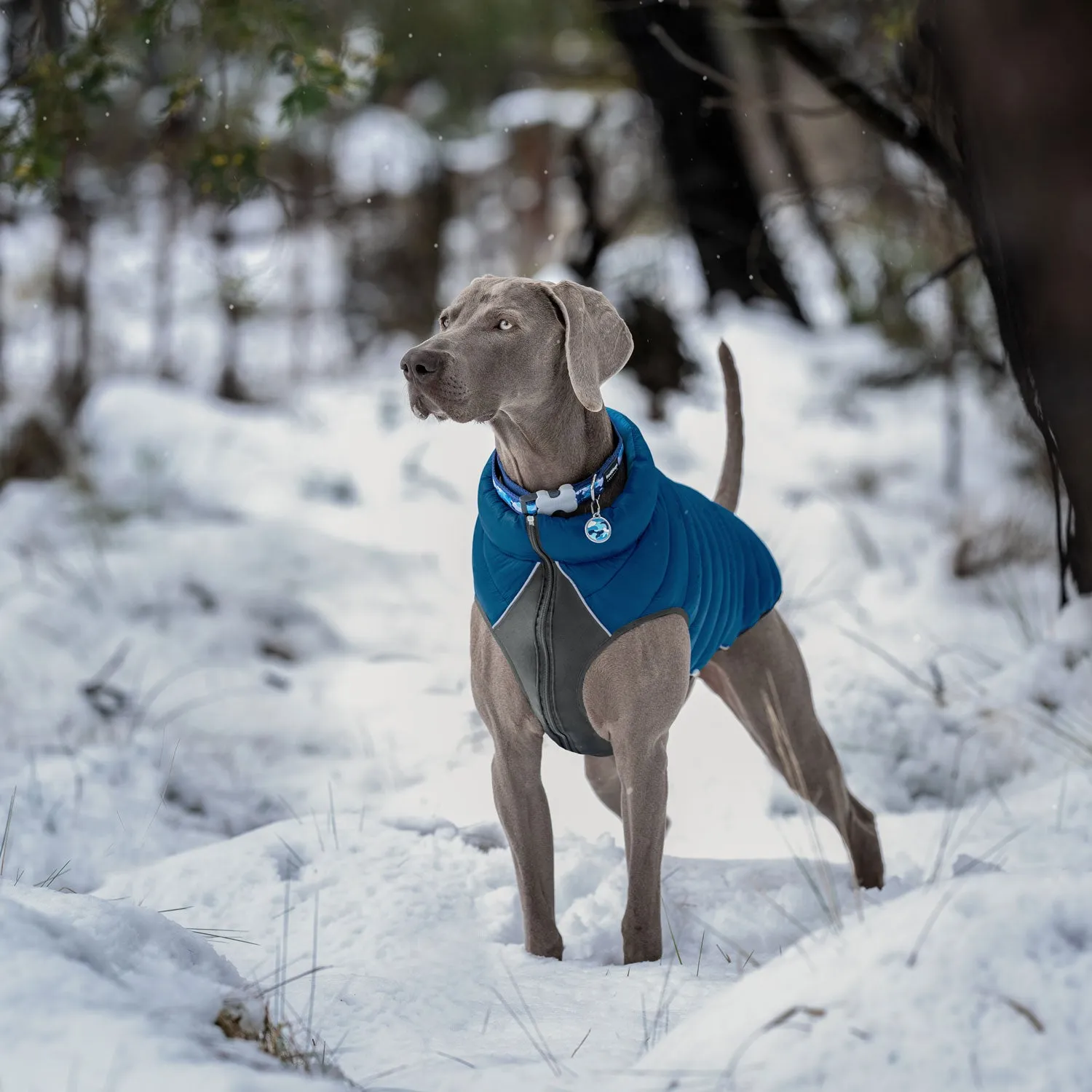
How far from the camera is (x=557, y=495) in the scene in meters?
2.42

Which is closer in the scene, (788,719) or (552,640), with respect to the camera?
(552,640)

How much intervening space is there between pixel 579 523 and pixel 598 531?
4cm

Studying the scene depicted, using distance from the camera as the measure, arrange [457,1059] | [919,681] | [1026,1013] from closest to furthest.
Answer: [1026,1013] → [457,1059] → [919,681]

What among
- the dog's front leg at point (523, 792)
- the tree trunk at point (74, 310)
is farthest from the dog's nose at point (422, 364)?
the tree trunk at point (74, 310)

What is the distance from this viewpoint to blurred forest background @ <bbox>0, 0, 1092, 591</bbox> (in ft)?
12.0

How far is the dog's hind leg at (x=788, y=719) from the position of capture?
2865mm

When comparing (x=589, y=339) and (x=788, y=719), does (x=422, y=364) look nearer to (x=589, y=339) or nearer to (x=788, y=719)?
(x=589, y=339)

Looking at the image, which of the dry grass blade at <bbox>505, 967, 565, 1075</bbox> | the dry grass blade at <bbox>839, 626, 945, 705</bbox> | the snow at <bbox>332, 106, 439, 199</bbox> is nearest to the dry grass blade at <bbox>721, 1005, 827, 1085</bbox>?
the dry grass blade at <bbox>505, 967, 565, 1075</bbox>

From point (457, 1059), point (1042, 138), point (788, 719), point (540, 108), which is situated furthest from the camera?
point (540, 108)

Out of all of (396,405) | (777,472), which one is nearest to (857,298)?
(777,472)

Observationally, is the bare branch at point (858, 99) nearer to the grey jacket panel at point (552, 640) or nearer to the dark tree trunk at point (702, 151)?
the grey jacket panel at point (552, 640)

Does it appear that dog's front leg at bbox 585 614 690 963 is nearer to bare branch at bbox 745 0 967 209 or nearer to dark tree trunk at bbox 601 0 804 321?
bare branch at bbox 745 0 967 209

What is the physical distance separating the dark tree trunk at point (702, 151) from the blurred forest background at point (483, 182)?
0.07 feet

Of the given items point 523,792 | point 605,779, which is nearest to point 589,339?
point 523,792
